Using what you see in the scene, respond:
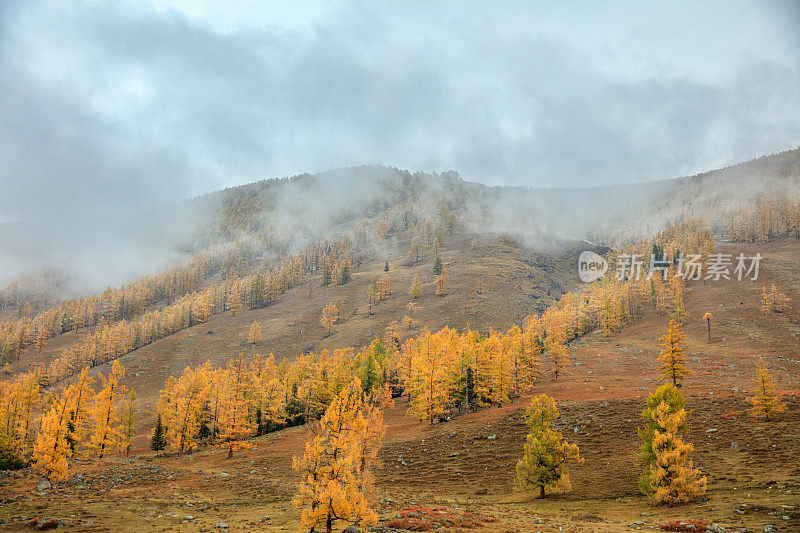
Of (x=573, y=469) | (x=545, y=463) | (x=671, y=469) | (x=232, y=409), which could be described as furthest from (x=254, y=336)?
(x=671, y=469)

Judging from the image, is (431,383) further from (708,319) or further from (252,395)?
(708,319)

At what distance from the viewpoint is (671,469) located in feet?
98.1

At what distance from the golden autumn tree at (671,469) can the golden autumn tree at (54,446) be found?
50.4m

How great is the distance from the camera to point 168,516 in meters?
27.4

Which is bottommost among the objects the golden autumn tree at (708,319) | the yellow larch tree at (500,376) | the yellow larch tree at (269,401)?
the yellow larch tree at (269,401)

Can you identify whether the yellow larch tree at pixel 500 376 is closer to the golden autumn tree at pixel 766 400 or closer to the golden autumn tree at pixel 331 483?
the golden autumn tree at pixel 766 400

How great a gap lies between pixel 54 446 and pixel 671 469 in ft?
174

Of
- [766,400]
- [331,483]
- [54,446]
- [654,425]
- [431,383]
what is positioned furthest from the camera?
[431,383]

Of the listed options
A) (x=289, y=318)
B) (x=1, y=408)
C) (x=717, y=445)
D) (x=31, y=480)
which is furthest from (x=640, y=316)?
(x=1, y=408)

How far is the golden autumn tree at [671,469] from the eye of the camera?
97.1ft

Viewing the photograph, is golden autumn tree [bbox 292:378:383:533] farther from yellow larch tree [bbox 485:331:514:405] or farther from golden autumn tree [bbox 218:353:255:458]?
yellow larch tree [bbox 485:331:514:405]

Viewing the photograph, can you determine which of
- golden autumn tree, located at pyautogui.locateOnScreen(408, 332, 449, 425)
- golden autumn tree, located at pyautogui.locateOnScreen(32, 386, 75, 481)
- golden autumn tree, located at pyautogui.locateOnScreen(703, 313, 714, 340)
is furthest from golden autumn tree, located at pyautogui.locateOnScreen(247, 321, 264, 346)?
golden autumn tree, located at pyautogui.locateOnScreen(703, 313, 714, 340)

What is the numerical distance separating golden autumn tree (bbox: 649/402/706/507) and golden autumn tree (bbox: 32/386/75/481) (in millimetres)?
50412

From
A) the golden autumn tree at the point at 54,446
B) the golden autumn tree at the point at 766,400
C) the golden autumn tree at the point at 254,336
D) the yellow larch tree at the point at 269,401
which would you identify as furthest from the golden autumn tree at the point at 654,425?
the golden autumn tree at the point at 254,336
